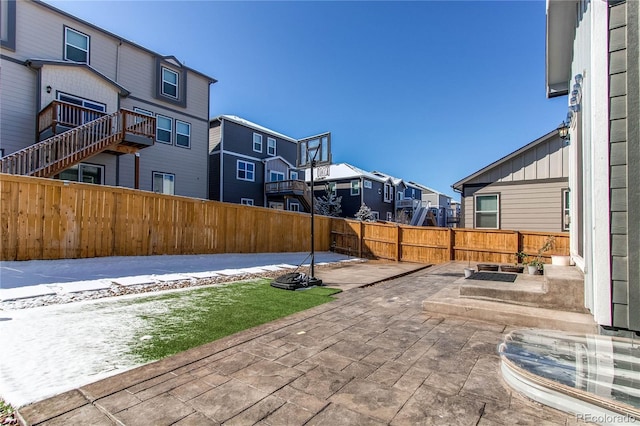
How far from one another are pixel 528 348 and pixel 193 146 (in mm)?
16673

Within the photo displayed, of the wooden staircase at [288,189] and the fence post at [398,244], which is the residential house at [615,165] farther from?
the wooden staircase at [288,189]

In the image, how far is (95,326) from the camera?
3699 mm

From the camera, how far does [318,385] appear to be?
93.7 inches

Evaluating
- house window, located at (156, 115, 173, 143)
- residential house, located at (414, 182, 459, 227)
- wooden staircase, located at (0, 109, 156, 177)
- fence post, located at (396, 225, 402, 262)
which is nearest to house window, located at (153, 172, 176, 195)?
house window, located at (156, 115, 173, 143)

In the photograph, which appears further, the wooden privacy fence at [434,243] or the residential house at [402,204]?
the residential house at [402,204]

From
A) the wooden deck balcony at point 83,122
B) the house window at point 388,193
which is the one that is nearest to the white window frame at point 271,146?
the wooden deck balcony at point 83,122

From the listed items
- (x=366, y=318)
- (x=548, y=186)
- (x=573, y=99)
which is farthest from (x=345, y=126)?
(x=366, y=318)

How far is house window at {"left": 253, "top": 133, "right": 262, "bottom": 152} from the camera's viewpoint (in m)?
20.7

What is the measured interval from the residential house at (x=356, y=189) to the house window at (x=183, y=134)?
38.5 feet

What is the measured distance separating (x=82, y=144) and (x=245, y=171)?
9979 millimetres

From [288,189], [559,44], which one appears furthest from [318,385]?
[288,189]

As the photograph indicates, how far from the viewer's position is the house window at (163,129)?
14.8 metres

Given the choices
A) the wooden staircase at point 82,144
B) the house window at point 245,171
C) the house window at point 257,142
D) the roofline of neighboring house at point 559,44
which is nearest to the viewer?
the roofline of neighboring house at point 559,44

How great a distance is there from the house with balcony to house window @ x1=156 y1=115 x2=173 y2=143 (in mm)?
48
